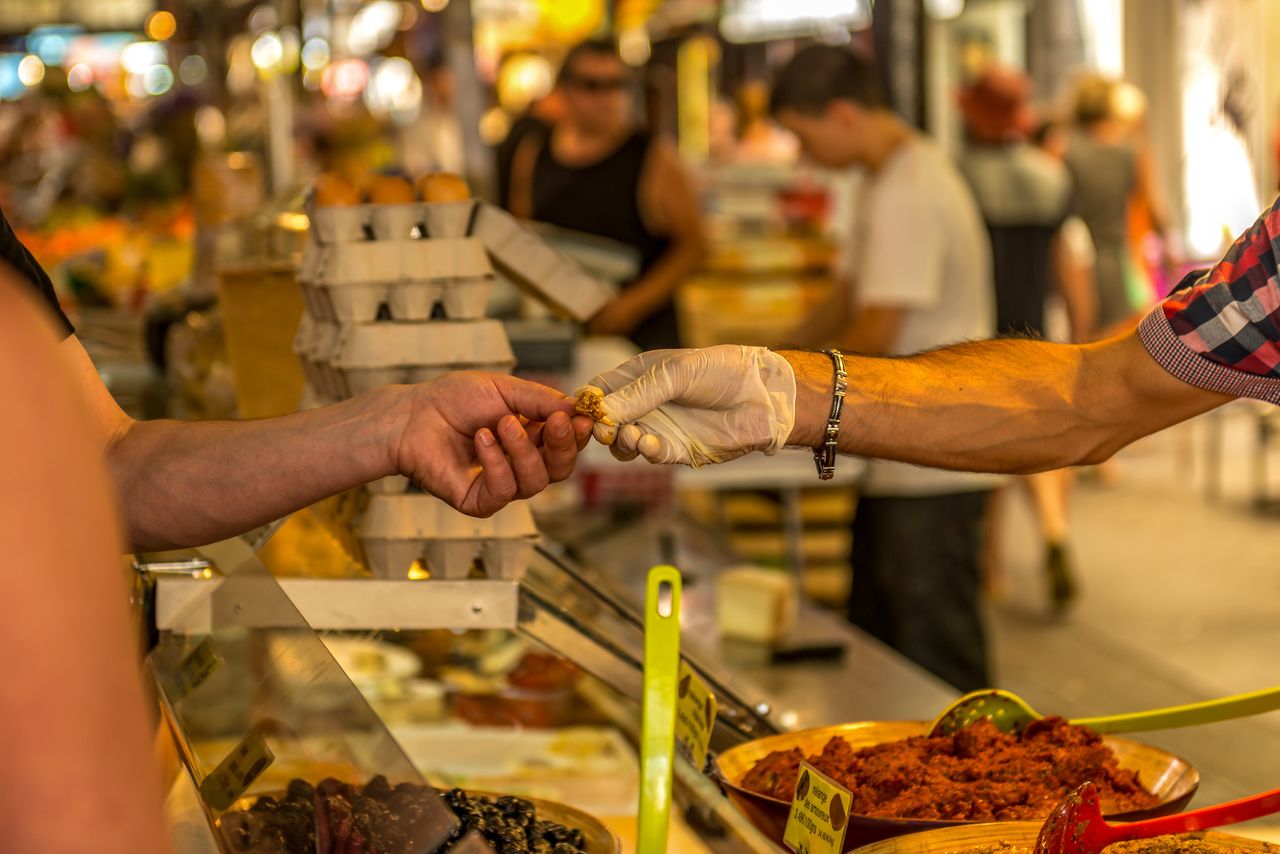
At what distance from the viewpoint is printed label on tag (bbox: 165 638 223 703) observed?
166cm

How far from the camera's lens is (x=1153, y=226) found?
8.41 m

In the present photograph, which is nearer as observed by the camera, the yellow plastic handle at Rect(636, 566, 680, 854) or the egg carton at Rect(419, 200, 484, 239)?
the yellow plastic handle at Rect(636, 566, 680, 854)

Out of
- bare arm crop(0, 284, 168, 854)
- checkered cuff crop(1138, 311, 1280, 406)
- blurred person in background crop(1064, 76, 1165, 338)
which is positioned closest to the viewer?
bare arm crop(0, 284, 168, 854)

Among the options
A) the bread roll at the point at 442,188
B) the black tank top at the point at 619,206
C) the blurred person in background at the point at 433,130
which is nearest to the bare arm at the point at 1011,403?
the bread roll at the point at 442,188

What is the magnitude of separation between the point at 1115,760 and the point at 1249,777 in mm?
2297

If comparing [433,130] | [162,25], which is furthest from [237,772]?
[162,25]

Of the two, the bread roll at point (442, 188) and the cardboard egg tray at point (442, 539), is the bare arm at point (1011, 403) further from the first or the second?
the bread roll at point (442, 188)

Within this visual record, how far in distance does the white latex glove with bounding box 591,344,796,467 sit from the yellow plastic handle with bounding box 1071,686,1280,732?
1.67 ft

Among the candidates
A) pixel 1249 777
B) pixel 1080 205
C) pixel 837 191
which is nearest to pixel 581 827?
pixel 1249 777

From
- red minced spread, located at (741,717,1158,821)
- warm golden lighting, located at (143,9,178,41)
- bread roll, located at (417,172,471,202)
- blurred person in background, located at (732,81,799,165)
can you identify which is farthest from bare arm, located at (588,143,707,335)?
blurred person in background, located at (732,81,799,165)

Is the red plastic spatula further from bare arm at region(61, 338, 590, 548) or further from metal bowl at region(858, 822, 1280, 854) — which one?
bare arm at region(61, 338, 590, 548)

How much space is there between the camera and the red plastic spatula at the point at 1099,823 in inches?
52.1

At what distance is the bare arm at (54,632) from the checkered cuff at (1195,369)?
147cm

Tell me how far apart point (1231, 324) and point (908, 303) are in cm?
227
